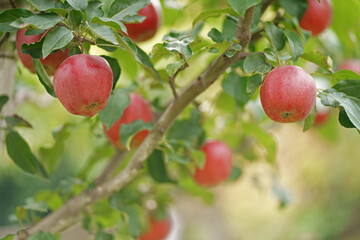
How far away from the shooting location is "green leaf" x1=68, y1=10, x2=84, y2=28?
0.42m

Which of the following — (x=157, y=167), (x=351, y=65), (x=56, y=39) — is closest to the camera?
(x=56, y=39)

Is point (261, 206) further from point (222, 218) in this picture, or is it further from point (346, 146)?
point (346, 146)

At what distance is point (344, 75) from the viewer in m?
0.49

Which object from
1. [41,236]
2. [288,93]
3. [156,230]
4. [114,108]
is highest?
[288,93]

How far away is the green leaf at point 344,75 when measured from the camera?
0.49 metres

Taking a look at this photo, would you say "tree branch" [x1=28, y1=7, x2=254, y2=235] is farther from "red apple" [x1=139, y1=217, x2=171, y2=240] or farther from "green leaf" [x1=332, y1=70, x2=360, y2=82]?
"red apple" [x1=139, y1=217, x2=171, y2=240]

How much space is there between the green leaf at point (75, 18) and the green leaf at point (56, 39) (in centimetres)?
2

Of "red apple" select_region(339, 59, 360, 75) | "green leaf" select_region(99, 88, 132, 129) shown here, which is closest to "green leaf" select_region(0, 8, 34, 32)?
"green leaf" select_region(99, 88, 132, 129)

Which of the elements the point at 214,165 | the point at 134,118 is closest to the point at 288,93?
the point at 134,118

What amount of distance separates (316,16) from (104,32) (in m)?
0.35

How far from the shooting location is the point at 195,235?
10.9ft

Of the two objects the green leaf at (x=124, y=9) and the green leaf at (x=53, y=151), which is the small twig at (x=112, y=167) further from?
the green leaf at (x=124, y=9)

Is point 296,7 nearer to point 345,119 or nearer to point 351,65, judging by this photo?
point 345,119

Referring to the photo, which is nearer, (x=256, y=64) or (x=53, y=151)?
(x=256, y=64)
